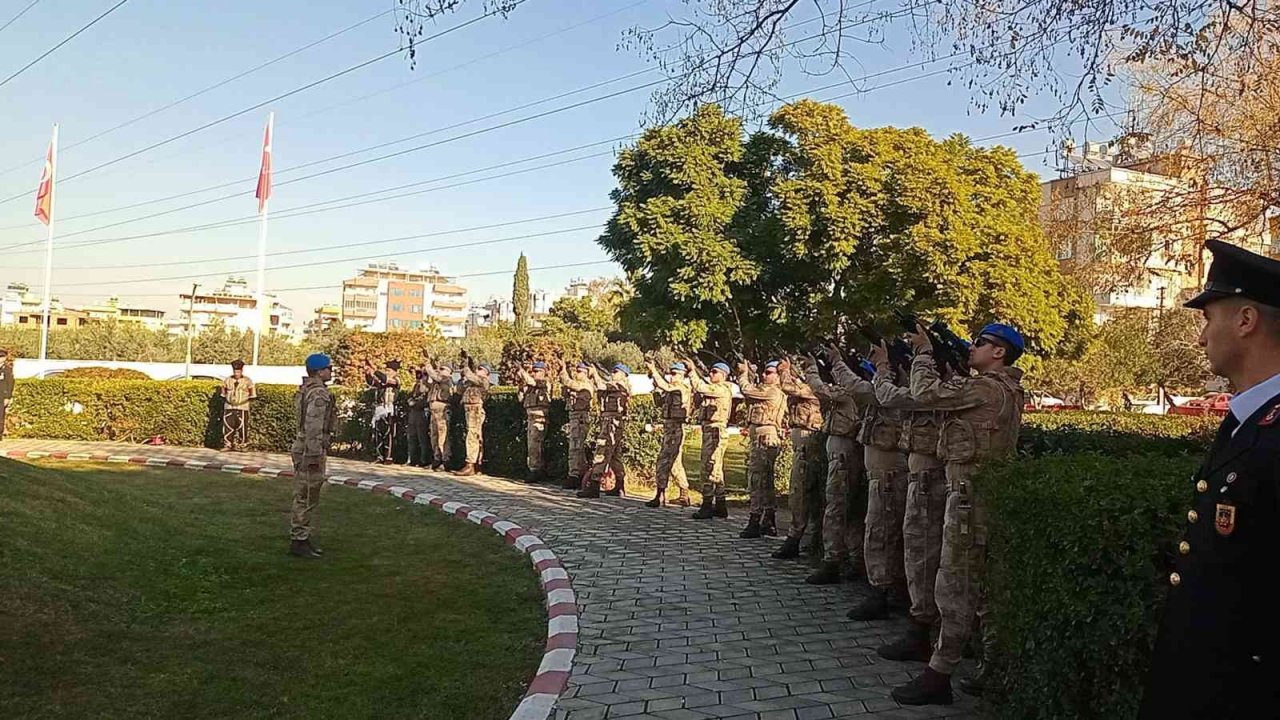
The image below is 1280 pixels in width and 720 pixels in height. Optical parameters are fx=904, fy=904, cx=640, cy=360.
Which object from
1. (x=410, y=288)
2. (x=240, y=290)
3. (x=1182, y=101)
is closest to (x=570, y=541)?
(x=1182, y=101)

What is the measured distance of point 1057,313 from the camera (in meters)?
21.3

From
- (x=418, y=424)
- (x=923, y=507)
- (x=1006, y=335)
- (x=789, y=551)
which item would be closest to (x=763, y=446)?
(x=789, y=551)

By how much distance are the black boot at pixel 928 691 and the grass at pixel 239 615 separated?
2.30 metres

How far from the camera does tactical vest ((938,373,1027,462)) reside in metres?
5.59

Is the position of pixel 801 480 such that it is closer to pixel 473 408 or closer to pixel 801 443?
pixel 801 443

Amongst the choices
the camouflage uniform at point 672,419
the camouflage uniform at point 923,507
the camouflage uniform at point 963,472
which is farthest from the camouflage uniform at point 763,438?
the camouflage uniform at point 963,472

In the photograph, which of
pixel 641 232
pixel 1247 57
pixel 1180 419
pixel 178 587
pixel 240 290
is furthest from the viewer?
pixel 240 290

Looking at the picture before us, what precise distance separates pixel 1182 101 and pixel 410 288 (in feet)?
467

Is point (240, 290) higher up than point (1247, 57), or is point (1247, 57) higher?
point (240, 290)

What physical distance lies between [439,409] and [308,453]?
7.86 meters

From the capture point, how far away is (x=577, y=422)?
1452 centimetres

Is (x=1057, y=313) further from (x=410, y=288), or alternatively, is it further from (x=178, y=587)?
(x=410, y=288)

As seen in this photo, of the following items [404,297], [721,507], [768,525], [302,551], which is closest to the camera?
[302,551]

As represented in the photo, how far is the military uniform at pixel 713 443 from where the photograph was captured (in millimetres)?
12023
